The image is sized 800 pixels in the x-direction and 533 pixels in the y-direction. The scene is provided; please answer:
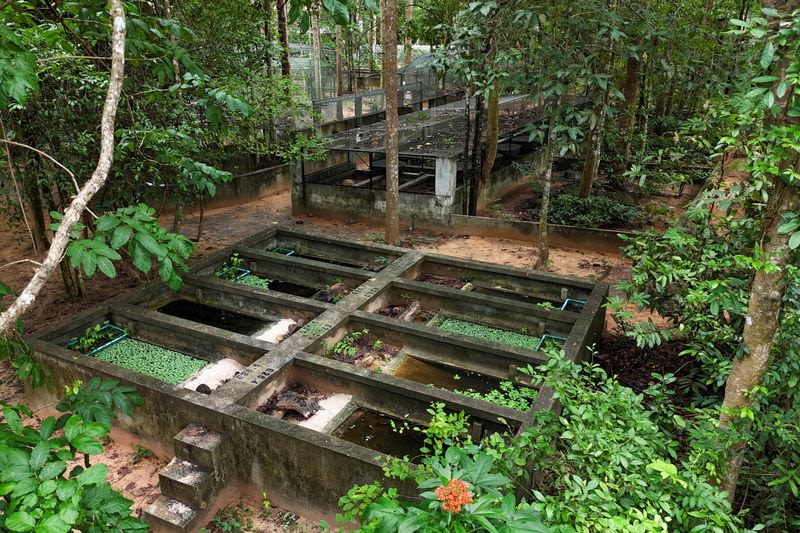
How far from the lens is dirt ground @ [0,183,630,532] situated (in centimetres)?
514

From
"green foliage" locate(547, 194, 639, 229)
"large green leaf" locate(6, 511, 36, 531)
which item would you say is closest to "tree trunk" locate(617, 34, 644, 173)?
"green foliage" locate(547, 194, 639, 229)

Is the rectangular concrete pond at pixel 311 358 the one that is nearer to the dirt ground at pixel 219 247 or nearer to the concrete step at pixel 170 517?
the concrete step at pixel 170 517

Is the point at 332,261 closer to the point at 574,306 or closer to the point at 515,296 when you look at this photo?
the point at 515,296

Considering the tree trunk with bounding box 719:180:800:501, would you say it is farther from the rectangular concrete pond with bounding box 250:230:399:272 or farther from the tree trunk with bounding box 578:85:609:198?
the tree trunk with bounding box 578:85:609:198

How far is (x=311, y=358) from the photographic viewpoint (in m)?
5.88

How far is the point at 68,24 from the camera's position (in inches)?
145

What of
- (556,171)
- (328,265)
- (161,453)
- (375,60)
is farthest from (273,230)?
(375,60)

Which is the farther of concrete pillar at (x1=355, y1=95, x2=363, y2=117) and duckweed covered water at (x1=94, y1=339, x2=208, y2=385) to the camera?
concrete pillar at (x1=355, y1=95, x2=363, y2=117)

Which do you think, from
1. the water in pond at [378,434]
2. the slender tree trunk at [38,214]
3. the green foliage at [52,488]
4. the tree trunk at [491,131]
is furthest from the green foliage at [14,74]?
the tree trunk at [491,131]

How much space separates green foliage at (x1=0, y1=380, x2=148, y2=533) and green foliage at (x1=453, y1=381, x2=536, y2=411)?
400 centimetres

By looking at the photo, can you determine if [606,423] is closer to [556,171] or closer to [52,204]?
[52,204]

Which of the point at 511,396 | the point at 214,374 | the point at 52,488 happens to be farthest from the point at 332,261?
the point at 52,488

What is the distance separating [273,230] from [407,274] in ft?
8.82

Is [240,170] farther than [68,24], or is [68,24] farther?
[240,170]
